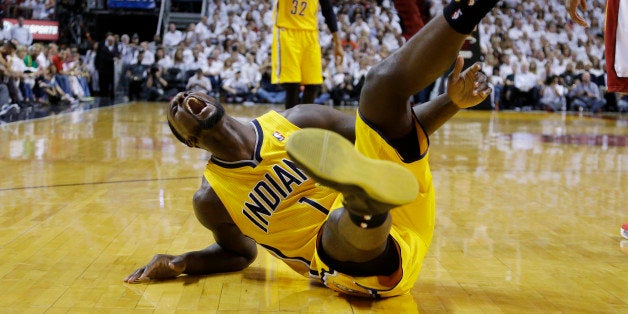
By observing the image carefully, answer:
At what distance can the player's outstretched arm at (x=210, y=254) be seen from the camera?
96.8 inches

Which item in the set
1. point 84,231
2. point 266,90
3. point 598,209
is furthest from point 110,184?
point 266,90

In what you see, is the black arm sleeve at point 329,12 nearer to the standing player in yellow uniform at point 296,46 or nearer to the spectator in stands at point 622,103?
the standing player in yellow uniform at point 296,46

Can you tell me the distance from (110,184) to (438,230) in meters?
2.27

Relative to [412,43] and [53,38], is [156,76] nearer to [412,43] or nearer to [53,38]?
[53,38]

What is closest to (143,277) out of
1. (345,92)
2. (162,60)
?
(345,92)

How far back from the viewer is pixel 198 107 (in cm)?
234

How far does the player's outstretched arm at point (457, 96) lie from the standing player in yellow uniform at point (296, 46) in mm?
3736

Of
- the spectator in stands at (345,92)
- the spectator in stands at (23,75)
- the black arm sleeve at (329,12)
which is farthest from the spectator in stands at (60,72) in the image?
the black arm sleeve at (329,12)

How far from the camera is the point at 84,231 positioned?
10.7 ft

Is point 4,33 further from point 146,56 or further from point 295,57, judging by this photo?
point 295,57

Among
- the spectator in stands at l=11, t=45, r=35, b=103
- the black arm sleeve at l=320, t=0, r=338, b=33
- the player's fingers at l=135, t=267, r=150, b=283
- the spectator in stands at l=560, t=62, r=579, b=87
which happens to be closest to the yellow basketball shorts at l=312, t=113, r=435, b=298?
the player's fingers at l=135, t=267, r=150, b=283

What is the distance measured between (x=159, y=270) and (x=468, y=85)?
1.28 m

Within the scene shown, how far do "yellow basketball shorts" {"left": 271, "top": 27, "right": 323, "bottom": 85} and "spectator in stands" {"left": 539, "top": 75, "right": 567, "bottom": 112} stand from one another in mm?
10137

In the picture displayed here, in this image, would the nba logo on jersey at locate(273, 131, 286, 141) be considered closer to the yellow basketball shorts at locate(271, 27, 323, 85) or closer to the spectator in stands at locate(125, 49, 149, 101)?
the yellow basketball shorts at locate(271, 27, 323, 85)
